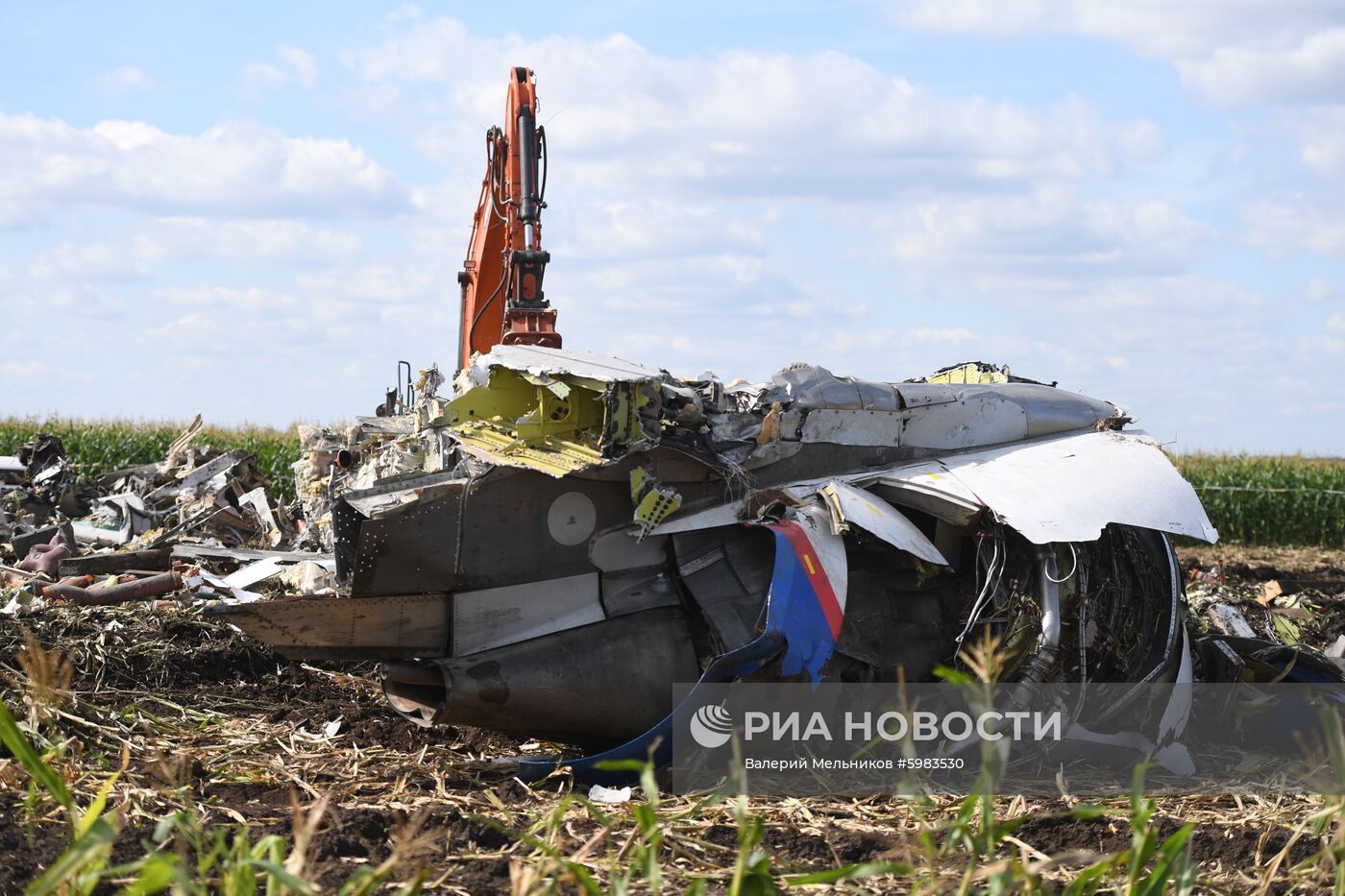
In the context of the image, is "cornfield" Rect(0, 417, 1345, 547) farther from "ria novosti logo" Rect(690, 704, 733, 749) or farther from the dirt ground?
"ria novosti logo" Rect(690, 704, 733, 749)

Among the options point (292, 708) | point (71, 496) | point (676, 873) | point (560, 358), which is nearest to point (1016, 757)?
point (676, 873)

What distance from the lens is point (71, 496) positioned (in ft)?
56.9

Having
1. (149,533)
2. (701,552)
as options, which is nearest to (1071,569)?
(701,552)

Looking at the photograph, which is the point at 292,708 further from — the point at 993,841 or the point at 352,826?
the point at 993,841

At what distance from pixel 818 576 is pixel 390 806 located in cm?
235

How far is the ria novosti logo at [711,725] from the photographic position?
A: 630 cm

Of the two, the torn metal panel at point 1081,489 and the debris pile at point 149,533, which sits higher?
the torn metal panel at point 1081,489

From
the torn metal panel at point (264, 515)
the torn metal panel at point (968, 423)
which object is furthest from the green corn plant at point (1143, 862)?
the torn metal panel at point (264, 515)

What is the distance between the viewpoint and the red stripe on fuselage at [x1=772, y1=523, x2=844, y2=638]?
6551 mm

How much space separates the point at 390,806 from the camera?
18.8 ft

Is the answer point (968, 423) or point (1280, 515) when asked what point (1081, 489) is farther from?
point (1280, 515)

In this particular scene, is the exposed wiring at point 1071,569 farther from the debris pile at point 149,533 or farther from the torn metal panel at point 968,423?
the debris pile at point 149,533

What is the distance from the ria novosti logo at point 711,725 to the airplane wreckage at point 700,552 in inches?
7.0

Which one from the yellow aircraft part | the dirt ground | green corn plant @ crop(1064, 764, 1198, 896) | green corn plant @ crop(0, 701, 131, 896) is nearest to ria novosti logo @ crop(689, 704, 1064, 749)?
the dirt ground
